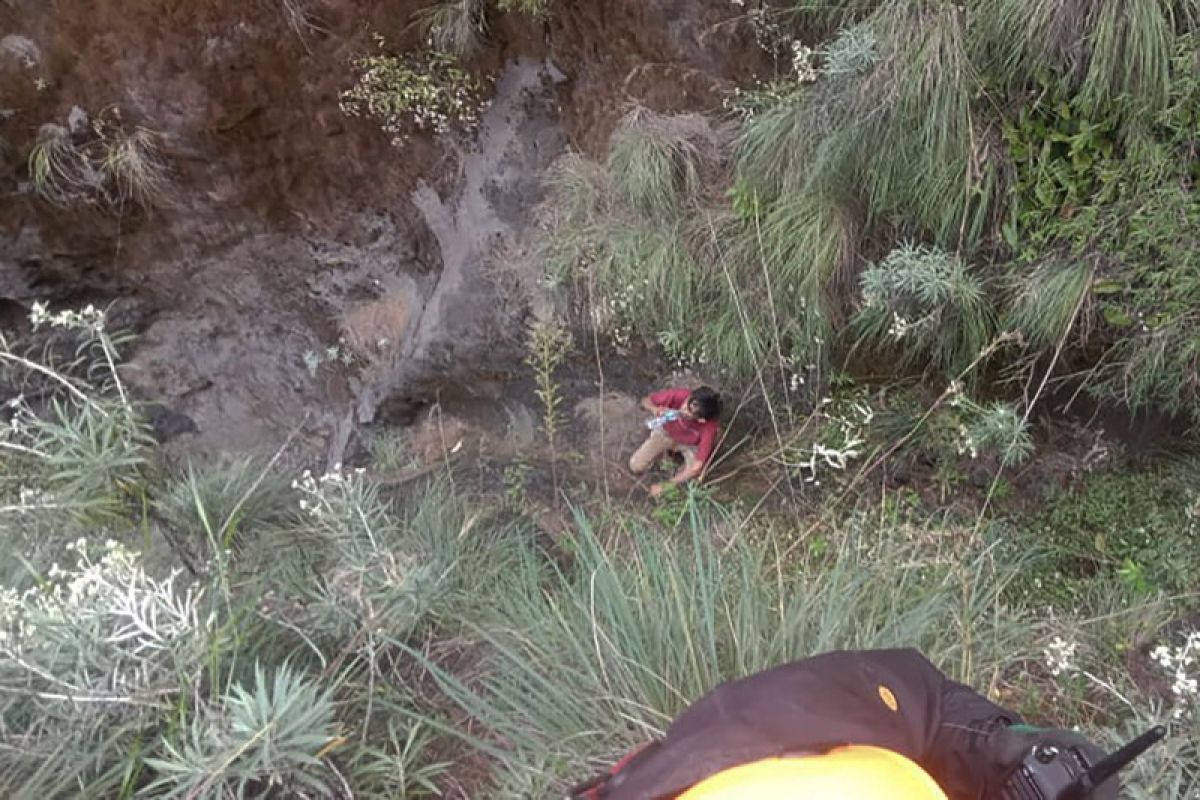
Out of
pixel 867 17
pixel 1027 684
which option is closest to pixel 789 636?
pixel 1027 684

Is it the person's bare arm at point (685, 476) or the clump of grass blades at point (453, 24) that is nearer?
the person's bare arm at point (685, 476)

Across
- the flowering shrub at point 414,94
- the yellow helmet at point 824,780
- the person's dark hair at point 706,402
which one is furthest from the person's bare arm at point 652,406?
the yellow helmet at point 824,780

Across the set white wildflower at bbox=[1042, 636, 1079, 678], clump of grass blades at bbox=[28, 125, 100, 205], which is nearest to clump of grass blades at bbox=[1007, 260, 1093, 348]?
white wildflower at bbox=[1042, 636, 1079, 678]

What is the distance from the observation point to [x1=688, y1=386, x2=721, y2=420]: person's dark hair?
150 inches

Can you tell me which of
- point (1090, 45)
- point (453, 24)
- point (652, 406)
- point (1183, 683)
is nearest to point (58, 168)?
point (453, 24)

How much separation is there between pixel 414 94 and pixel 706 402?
233 cm

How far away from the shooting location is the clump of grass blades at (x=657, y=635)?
2023mm

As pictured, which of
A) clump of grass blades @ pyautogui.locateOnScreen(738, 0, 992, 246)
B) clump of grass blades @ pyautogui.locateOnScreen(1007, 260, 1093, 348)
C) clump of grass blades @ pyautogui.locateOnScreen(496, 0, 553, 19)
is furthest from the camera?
clump of grass blades @ pyautogui.locateOnScreen(496, 0, 553, 19)

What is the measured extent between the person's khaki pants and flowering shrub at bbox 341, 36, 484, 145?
2040 mm

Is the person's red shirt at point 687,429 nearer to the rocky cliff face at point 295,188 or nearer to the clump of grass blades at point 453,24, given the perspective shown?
the rocky cliff face at point 295,188

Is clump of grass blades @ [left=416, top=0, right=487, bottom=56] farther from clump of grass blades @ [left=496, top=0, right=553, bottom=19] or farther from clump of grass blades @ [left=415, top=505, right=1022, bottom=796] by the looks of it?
clump of grass blades @ [left=415, top=505, right=1022, bottom=796]

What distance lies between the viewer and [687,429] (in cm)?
396

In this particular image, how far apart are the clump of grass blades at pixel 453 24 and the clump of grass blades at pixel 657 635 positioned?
115 inches

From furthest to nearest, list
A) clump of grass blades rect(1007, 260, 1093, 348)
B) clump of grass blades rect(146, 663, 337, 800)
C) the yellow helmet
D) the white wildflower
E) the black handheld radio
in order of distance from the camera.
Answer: clump of grass blades rect(1007, 260, 1093, 348) → the white wildflower → clump of grass blades rect(146, 663, 337, 800) → the black handheld radio → the yellow helmet
